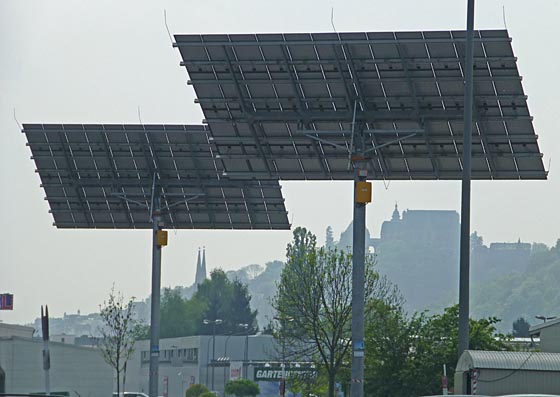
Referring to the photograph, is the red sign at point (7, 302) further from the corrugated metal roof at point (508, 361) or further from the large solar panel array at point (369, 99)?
the corrugated metal roof at point (508, 361)

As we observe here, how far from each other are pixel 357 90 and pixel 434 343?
40.9 feet

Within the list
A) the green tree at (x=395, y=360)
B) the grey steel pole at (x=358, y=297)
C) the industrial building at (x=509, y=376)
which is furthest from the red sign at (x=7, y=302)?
the grey steel pole at (x=358, y=297)

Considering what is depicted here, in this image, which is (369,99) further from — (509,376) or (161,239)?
(161,239)

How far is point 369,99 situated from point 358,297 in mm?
7236

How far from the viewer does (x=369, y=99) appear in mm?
37625

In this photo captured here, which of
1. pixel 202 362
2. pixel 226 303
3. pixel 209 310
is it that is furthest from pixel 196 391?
pixel 226 303

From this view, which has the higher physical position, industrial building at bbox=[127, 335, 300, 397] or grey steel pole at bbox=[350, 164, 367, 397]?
grey steel pole at bbox=[350, 164, 367, 397]

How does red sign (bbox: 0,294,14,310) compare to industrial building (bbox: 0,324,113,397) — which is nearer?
industrial building (bbox: 0,324,113,397)

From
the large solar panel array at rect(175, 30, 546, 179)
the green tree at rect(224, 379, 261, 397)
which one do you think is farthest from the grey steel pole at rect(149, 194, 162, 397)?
the green tree at rect(224, 379, 261, 397)

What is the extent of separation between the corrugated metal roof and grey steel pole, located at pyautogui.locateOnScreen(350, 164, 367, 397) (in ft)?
13.7

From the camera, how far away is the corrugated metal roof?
3528cm

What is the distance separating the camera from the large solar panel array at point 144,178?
5003 cm

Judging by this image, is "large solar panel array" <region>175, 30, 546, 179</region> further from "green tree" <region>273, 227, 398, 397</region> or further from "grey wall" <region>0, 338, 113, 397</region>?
"grey wall" <region>0, 338, 113, 397</region>

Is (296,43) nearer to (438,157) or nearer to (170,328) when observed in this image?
(438,157)
